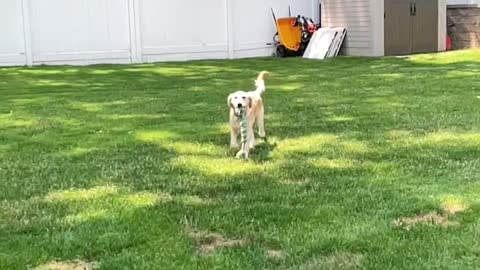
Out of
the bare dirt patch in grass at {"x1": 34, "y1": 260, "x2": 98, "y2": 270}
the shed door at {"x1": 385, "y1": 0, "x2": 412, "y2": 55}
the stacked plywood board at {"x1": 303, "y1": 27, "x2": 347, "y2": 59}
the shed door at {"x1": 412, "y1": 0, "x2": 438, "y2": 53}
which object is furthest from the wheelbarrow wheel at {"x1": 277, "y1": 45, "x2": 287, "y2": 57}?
the bare dirt patch in grass at {"x1": 34, "y1": 260, "x2": 98, "y2": 270}

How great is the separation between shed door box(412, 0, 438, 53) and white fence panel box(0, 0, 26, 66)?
821 centimetres

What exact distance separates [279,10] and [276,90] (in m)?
8.14

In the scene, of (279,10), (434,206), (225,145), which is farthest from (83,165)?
(279,10)

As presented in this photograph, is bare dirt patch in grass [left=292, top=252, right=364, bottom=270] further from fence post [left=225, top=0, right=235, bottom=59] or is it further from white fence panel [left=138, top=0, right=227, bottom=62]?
fence post [left=225, top=0, right=235, bottom=59]

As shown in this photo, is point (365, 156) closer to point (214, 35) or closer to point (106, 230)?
point (106, 230)

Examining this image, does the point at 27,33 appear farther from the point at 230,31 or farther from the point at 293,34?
the point at 293,34

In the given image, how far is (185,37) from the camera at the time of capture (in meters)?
16.3

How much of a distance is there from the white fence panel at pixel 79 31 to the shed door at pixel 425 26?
6.19 m

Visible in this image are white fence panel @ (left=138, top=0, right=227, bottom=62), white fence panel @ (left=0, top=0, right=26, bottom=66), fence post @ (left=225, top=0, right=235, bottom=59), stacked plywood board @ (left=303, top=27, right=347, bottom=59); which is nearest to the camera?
white fence panel @ (left=0, top=0, right=26, bottom=66)

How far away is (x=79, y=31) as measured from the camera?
15.3m

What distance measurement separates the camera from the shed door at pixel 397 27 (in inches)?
605

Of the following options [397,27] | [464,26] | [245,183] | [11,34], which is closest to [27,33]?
[11,34]

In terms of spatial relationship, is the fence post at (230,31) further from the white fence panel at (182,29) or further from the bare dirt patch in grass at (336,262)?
the bare dirt patch in grass at (336,262)

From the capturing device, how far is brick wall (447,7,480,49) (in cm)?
1616
